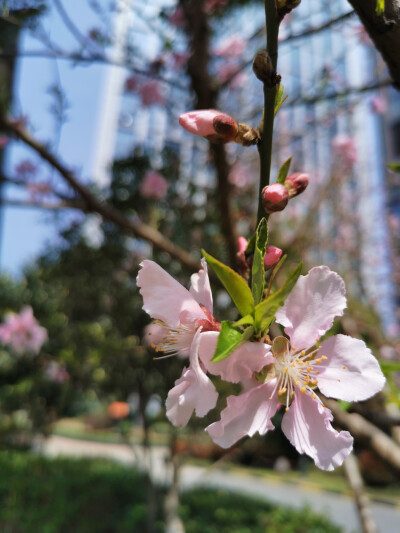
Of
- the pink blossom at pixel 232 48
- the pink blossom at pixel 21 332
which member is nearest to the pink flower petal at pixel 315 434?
the pink blossom at pixel 232 48

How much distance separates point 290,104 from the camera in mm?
2258

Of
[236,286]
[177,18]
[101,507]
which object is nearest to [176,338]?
[236,286]

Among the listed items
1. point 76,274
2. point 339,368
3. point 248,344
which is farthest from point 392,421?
point 76,274

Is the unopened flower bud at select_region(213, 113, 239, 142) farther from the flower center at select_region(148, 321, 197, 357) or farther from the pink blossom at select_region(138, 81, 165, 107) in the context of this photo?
the pink blossom at select_region(138, 81, 165, 107)

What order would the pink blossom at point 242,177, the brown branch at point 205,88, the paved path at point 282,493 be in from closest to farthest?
the brown branch at point 205,88 → the pink blossom at point 242,177 → the paved path at point 282,493

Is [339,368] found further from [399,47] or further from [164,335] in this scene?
[399,47]

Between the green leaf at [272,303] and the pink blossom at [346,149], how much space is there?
15.3 feet

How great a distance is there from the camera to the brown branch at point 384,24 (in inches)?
23.2

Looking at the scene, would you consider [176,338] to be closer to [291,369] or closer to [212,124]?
[291,369]

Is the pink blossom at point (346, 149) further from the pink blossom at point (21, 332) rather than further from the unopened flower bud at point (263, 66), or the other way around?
the unopened flower bud at point (263, 66)

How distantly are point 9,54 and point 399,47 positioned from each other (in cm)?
178

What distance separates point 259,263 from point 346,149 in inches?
185

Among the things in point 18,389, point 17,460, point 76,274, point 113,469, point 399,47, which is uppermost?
point 399,47

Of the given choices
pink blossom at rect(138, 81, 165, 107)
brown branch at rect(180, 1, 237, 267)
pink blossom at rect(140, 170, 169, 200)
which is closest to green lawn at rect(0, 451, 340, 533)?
pink blossom at rect(140, 170, 169, 200)
